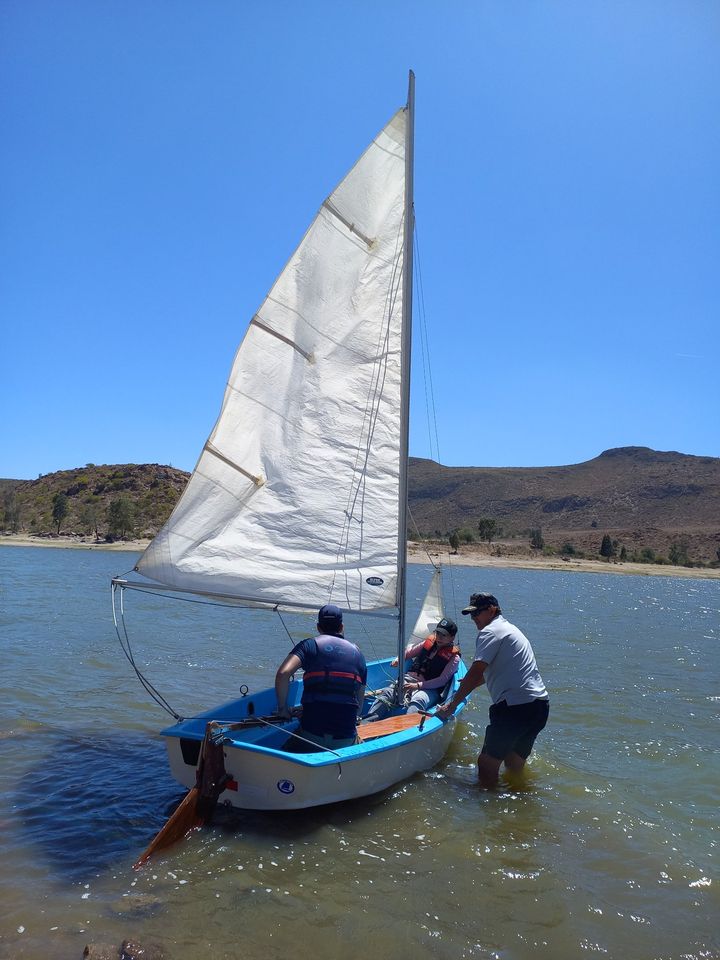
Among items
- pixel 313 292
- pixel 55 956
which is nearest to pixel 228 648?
pixel 313 292

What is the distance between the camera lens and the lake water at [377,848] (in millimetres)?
5281

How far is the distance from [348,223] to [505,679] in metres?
5.43

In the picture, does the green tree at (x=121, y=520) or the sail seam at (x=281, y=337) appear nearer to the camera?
the sail seam at (x=281, y=337)

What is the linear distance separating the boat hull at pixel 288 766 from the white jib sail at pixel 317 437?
1.50 meters

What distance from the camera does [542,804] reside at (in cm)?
818

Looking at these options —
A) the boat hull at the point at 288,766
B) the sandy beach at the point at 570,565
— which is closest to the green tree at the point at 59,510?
the sandy beach at the point at 570,565

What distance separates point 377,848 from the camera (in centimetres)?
672

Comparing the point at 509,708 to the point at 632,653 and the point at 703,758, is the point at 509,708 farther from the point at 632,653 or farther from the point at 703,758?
the point at 632,653

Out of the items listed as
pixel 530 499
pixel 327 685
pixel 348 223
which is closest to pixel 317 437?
pixel 348 223

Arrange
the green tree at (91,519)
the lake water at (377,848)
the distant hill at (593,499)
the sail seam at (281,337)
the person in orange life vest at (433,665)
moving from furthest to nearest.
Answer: the distant hill at (593,499)
the green tree at (91,519)
the person in orange life vest at (433,665)
the sail seam at (281,337)
the lake water at (377,848)

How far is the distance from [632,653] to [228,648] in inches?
440

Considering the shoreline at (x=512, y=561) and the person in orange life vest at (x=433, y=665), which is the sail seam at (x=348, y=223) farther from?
the shoreline at (x=512, y=561)

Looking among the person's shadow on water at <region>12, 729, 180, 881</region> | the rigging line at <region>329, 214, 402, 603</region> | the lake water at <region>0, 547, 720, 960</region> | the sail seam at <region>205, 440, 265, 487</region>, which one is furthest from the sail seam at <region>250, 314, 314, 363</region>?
the person's shadow on water at <region>12, 729, 180, 881</region>

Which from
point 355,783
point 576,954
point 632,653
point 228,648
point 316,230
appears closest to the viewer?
point 576,954
